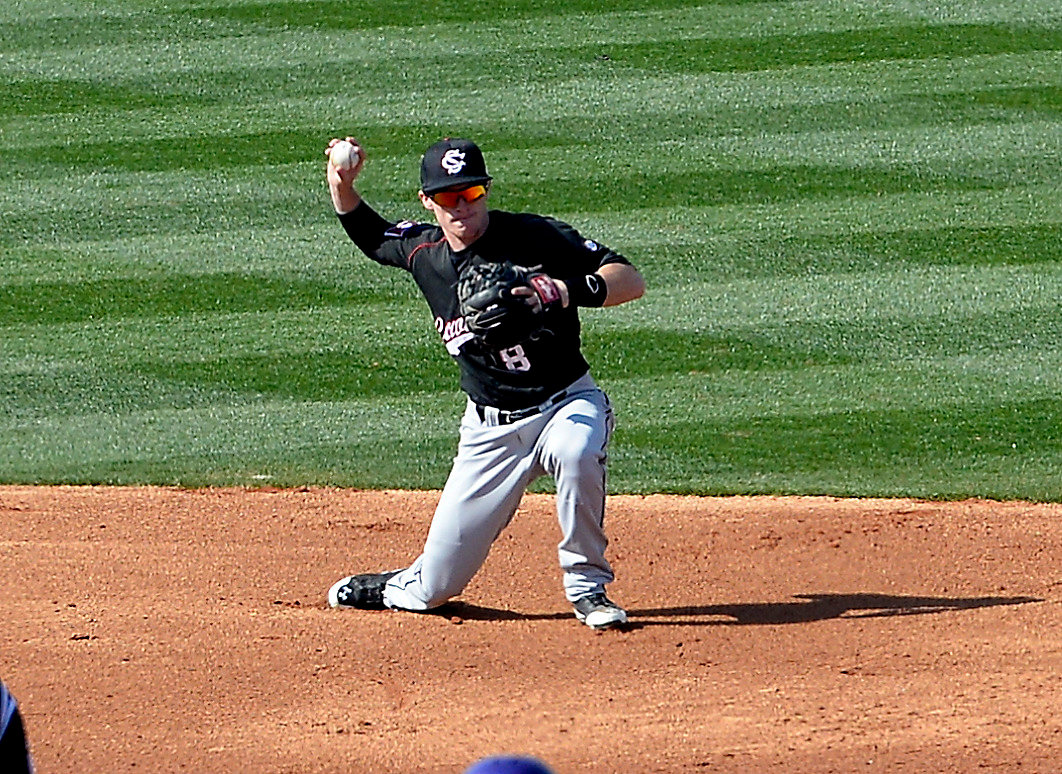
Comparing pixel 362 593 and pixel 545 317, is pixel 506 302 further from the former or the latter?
pixel 362 593

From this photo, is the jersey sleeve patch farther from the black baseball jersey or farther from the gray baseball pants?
the gray baseball pants

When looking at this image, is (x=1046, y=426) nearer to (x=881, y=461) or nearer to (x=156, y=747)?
(x=881, y=461)

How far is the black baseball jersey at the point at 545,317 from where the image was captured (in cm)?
524

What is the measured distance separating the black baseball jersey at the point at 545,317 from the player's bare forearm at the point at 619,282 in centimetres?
6

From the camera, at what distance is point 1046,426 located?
7.61 metres

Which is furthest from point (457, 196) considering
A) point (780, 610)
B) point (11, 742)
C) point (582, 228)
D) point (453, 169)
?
point (582, 228)

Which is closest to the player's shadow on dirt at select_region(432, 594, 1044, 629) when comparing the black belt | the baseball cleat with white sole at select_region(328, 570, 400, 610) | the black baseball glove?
the baseball cleat with white sole at select_region(328, 570, 400, 610)

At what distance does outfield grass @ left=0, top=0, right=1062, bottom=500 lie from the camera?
25.2 feet

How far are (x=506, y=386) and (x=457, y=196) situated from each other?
0.64 meters

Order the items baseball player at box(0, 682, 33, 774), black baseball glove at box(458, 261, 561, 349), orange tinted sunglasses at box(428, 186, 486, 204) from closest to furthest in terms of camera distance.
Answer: baseball player at box(0, 682, 33, 774) → black baseball glove at box(458, 261, 561, 349) → orange tinted sunglasses at box(428, 186, 486, 204)

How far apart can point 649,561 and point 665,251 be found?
3.65m

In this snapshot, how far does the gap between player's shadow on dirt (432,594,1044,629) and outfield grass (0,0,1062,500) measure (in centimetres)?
134

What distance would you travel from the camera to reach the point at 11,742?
290 centimetres

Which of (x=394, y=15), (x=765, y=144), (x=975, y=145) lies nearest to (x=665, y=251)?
(x=765, y=144)
